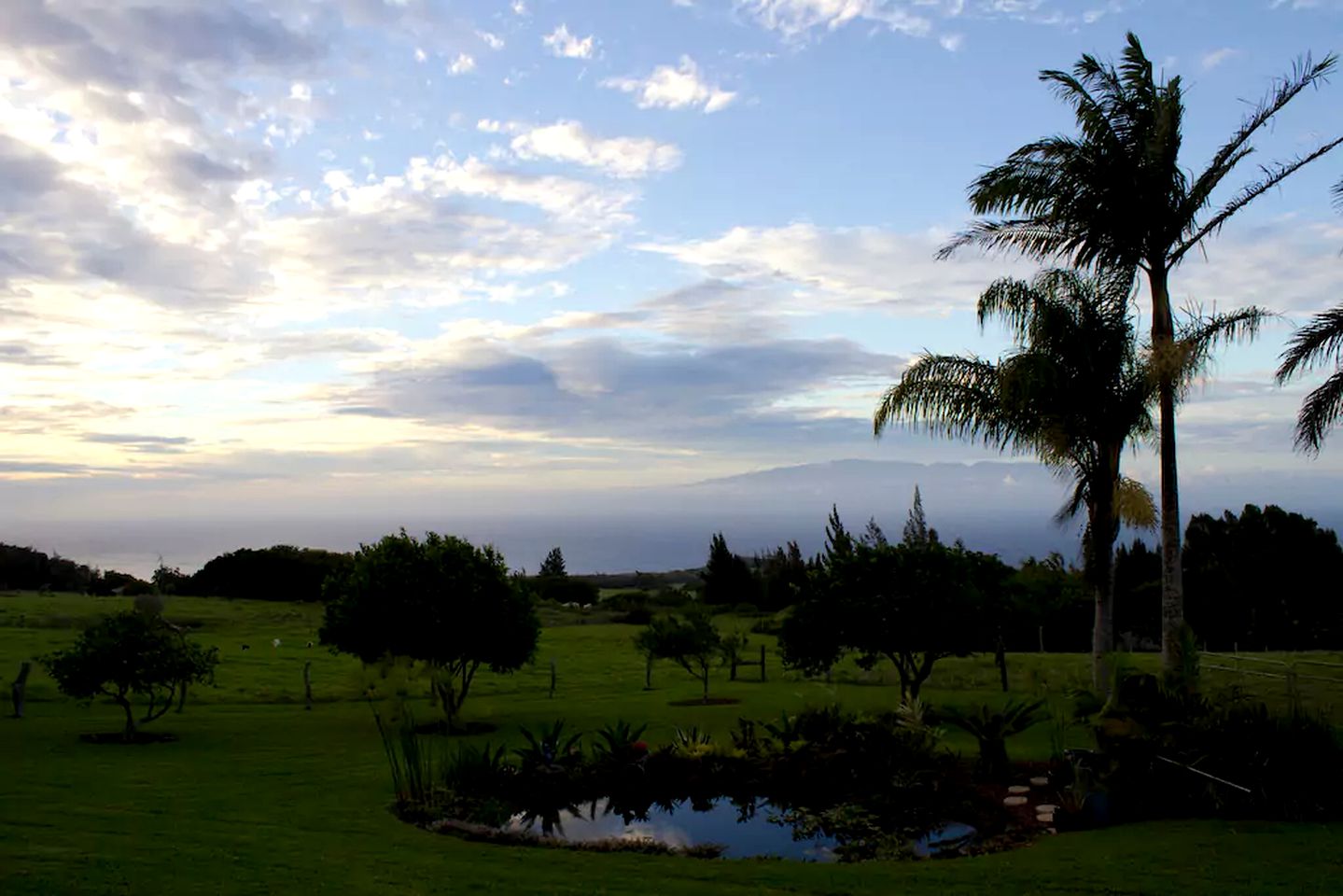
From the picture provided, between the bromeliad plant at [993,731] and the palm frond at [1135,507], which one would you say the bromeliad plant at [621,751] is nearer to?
the bromeliad plant at [993,731]

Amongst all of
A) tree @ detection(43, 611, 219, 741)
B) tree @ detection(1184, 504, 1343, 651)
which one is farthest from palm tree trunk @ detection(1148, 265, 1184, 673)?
tree @ detection(1184, 504, 1343, 651)

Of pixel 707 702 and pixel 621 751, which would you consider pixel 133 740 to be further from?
pixel 707 702

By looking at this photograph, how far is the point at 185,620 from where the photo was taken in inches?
1671

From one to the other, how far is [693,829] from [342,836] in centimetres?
417

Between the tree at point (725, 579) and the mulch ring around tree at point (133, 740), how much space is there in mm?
46915

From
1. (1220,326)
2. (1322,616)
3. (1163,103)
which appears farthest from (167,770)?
(1322,616)

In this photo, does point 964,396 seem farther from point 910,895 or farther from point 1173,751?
point 910,895

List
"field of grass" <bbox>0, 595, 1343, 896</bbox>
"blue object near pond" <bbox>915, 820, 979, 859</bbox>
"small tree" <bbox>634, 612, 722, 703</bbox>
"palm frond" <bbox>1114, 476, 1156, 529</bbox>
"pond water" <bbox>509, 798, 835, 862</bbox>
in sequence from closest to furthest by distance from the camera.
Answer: "field of grass" <bbox>0, 595, 1343, 896</bbox>
"blue object near pond" <bbox>915, 820, 979, 859</bbox>
"pond water" <bbox>509, 798, 835, 862</bbox>
"palm frond" <bbox>1114, 476, 1156, 529</bbox>
"small tree" <bbox>634, 612, 722, 703</bbox>

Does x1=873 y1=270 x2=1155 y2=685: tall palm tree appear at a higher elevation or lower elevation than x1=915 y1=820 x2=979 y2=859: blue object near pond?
higher

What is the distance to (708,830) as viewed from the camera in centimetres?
1241

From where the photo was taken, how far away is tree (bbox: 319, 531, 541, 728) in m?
21.7

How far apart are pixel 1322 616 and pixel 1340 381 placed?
31137mm

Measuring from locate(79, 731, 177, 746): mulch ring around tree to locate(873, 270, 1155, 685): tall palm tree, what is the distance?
687 inches

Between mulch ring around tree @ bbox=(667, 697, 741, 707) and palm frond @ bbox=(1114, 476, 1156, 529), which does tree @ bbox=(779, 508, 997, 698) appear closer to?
palm frond @ bbox=(1114, 476, 1156, 529)
